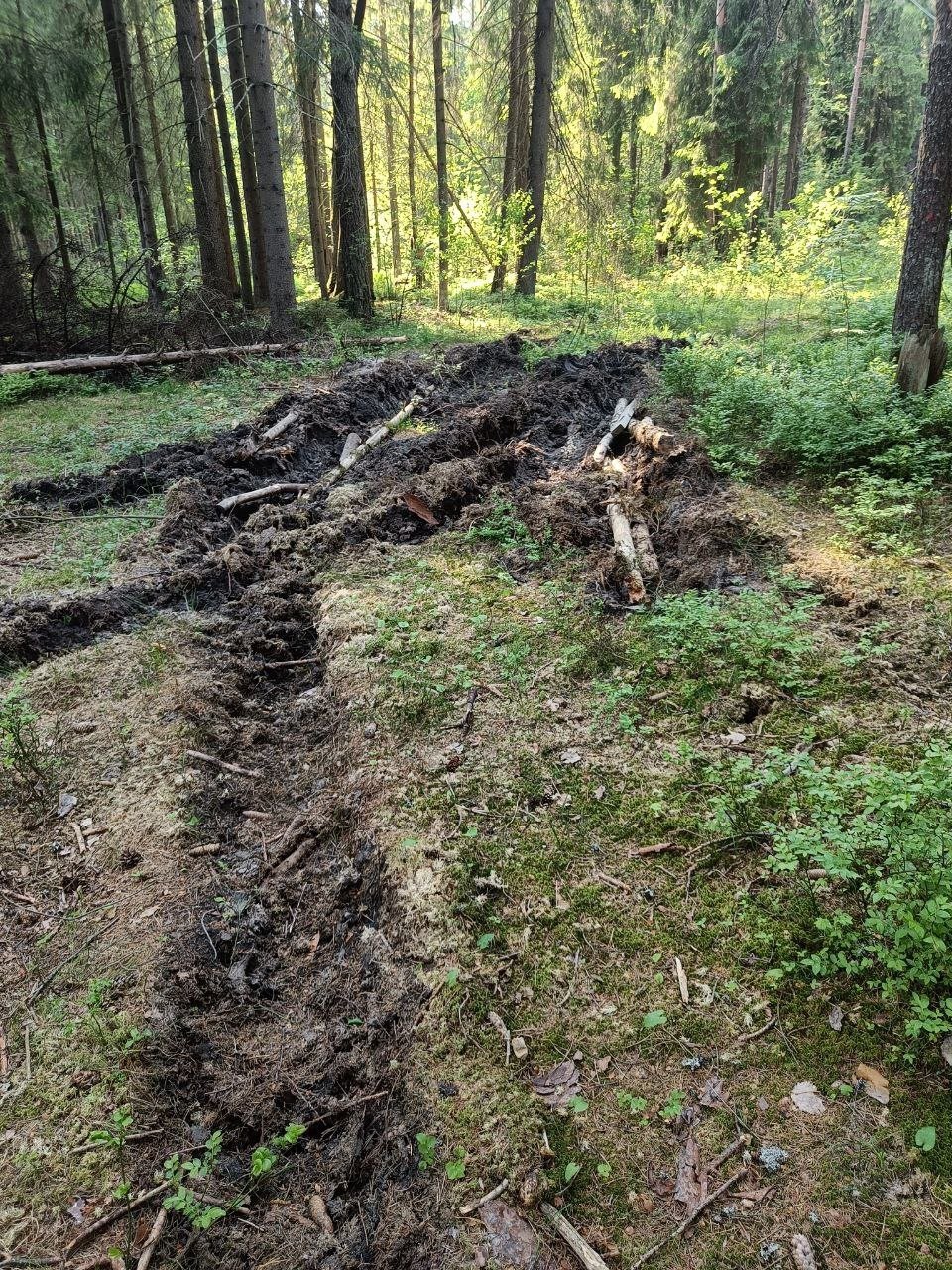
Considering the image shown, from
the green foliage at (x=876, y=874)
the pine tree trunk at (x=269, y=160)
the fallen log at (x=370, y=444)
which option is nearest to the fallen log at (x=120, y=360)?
the pine tree trunk at (x=269, y=160)

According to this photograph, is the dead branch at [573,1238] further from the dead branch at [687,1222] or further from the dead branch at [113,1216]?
the dead branch at [113,1216]

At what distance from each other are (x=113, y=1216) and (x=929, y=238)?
8949mm

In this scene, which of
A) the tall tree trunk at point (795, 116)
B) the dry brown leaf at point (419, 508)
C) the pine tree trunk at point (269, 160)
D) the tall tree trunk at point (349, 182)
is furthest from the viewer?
the tall tree trunk at point (795, 116)

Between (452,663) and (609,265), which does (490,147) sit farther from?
(452,663)

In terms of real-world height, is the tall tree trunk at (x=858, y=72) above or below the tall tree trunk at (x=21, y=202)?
above

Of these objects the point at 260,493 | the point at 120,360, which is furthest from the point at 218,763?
the point at 120,360

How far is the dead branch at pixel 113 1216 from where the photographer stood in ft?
6.96

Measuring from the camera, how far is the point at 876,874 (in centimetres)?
272

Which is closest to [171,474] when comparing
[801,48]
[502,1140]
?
[502,1140]

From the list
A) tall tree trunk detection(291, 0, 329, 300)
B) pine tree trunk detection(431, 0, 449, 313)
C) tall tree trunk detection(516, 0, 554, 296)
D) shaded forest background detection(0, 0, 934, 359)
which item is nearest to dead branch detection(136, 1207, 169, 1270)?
shaded forest background detection(0, 0, 934, 359)

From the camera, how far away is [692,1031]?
101 inches

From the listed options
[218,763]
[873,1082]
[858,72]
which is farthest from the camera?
[858,72]

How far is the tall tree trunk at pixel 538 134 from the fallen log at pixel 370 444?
9.63 meters

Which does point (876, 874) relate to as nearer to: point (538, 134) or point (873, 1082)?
point (873, 1082)
